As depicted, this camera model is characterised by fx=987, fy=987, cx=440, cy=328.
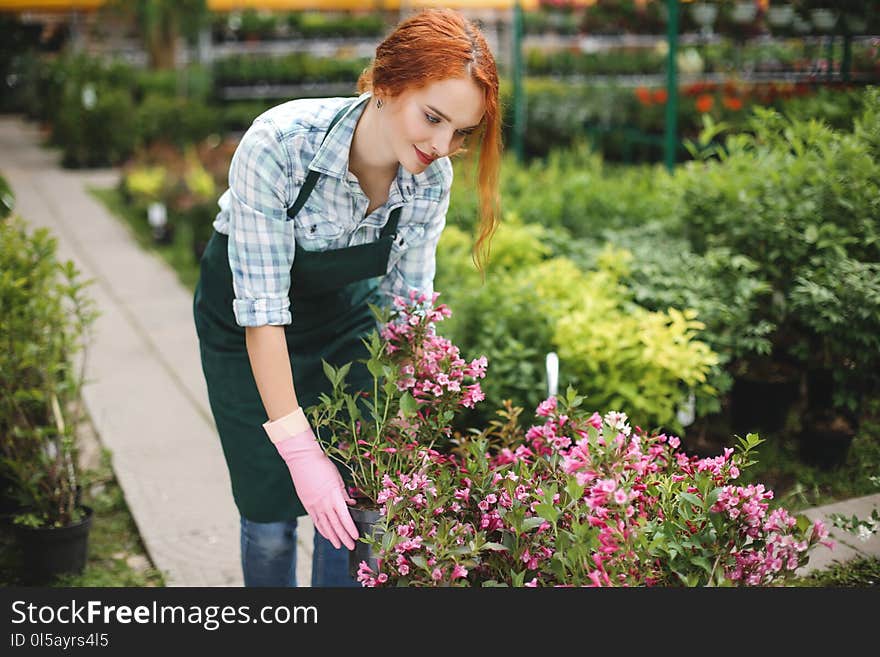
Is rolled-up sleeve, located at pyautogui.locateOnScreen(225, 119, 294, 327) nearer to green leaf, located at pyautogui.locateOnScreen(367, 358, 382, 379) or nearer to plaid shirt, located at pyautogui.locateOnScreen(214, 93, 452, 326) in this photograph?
plaid shirt, located at pyautogui.locateOnScreen(214, 93, 452, 326)

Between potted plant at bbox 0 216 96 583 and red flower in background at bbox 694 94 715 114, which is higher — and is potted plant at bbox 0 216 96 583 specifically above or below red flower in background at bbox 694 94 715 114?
below

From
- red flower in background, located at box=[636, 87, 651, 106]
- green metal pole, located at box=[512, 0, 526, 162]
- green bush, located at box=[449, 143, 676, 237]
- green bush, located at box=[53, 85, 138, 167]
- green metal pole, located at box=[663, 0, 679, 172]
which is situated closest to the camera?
green bush, located at box=[449, 143, 676, 237]

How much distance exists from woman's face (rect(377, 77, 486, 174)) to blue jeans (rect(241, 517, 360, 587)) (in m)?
0.93

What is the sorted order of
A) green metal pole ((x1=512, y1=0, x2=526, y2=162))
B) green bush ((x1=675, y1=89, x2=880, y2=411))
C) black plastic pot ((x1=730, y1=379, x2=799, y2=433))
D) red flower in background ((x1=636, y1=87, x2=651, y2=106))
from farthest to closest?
1. green metal pole ((x1=512, y1=0, x2=526, y2=162))
2. red flower in background ((x1=636, y1=87, x2=651, y2=106))
3. black plastic pot ((x1=730, y1=379, x2=799, y2=433))
4. green bush ((x1=675, y1=89, x2=880, y2=411))

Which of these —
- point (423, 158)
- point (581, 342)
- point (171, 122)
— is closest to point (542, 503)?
point (423, 158)

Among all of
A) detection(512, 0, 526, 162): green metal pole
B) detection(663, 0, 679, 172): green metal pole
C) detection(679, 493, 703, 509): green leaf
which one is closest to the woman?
detection(679, 493, 703, 509): green leaf

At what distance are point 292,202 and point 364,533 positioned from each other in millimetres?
650

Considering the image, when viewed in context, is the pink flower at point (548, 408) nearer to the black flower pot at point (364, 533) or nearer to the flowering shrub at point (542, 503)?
the flowering shrub at point (542, 503)

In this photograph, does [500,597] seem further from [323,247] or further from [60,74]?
[60,74]

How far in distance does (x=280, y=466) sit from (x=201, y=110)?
36.1 feet

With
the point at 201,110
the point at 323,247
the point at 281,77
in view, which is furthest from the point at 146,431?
the point at 281,77

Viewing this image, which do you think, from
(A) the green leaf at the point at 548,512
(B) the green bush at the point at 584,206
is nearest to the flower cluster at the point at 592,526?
(A) the green leaf at the point at 548,512

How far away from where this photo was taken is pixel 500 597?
1.30m

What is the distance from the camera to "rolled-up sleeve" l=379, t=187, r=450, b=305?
82.4 inches
